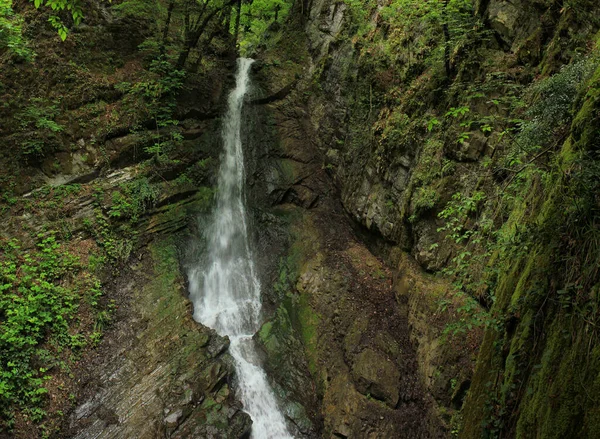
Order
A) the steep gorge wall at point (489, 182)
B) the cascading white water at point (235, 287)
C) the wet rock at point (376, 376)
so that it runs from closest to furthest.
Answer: the steep gorge wall at point (489, 182)
the wet rock at point (376, 376)
the cascading white water at point (235, 287)

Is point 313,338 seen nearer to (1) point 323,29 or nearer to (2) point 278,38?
(1) point 323,29

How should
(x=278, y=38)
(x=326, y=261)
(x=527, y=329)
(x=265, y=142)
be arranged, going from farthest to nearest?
(x=278, y=38) → (x=265, y=142) → (x=326, y=261) → (x=527, y=329)

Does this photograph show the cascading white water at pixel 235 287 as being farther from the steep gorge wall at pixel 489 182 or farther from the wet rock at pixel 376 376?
the steep gorge wall at pixel 489 182

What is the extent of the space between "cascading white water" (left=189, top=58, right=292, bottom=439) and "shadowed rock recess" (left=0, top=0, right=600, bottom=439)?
6cm

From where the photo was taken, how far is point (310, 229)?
11.5 meters

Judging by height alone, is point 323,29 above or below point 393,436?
above

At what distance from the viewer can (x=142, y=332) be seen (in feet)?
27.8

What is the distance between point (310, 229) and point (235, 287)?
2973 millimetres

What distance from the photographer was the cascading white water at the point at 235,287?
805 centimetres

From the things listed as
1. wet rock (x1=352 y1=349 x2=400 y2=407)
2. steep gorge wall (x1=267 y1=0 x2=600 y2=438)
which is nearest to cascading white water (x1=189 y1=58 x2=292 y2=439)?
wet rock (x1=352 y1=349 x2=400 y2=407)

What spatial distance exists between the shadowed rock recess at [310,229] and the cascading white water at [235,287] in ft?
0.18

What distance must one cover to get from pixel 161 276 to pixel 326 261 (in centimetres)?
462

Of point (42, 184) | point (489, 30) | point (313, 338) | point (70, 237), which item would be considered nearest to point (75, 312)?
point (70, 237)

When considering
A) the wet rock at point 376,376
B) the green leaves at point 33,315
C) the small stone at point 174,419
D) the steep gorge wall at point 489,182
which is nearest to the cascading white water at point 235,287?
the small stone at point 174,419
